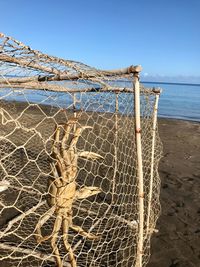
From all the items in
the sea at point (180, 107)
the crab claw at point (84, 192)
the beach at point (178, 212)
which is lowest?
→ the sea at point (180, 107)

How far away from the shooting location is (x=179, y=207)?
6.34m

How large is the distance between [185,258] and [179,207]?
5.82ft

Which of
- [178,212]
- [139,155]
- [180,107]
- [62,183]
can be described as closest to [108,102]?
[139,155]

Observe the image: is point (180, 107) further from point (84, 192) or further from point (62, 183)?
point (62, 183)

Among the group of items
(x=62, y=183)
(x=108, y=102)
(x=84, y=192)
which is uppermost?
(x=108, y=102)

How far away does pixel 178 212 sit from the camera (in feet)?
20.1

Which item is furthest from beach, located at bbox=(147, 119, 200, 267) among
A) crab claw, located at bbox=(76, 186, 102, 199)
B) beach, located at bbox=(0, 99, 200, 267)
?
crab claw, located at bbox=(76, 186, 102, 199)

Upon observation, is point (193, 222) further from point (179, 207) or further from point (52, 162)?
point (52, 162)

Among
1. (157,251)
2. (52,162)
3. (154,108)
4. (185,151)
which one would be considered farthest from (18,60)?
(185,151)

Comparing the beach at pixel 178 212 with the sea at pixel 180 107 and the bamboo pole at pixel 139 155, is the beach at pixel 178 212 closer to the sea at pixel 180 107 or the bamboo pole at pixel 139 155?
the bamboo pole at pixel 139 155

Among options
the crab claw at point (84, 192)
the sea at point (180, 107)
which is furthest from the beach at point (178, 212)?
the sea at point (180, 107)

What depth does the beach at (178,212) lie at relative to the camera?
4.69m

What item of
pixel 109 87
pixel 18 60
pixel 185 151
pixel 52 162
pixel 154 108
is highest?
pixel 18 60

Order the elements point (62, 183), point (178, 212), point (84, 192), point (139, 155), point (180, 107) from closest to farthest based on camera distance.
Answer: point (62, 183), point (139, 155), point (84, 192), point (178, 212), point (180, 107)
